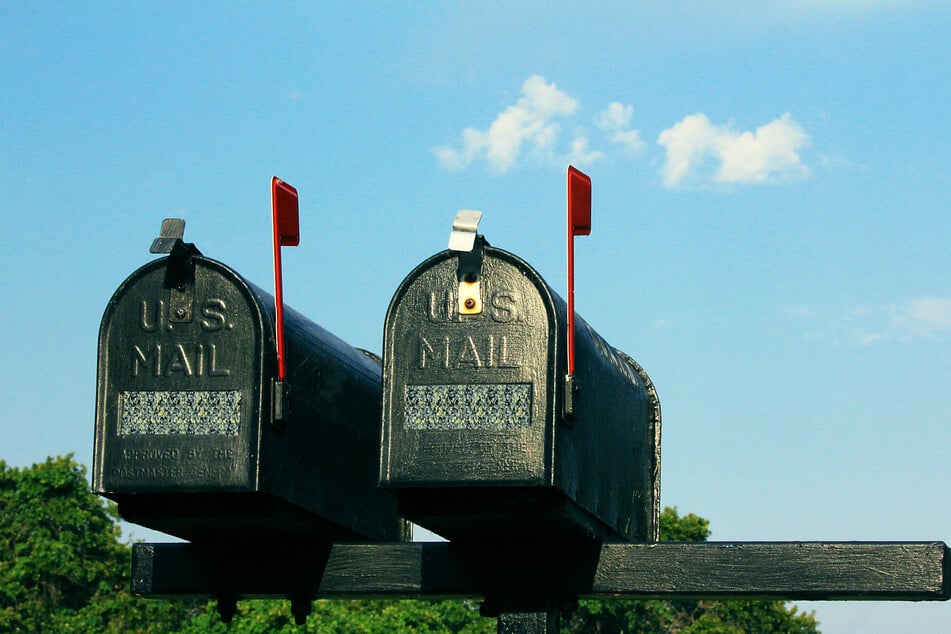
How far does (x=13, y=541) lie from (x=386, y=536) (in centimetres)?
3817

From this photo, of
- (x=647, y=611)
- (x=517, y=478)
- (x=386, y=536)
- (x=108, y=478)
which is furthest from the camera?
(x=647, y=611)

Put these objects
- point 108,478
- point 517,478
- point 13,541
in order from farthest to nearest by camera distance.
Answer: point 13,541, point 108,478, point 517,478

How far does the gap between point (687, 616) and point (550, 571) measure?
4646 centimetres

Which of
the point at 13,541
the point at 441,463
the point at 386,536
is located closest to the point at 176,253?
the point at 441,463

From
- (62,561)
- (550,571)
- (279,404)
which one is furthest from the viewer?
(62,561)

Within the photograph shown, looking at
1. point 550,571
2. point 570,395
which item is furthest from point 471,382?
point 550,571

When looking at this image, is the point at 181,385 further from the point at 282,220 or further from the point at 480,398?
the point at 480,398

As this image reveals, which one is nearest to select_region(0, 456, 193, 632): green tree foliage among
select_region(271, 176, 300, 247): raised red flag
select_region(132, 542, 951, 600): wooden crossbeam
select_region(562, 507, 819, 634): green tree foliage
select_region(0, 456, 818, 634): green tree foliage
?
select_region(0, 456, 818, 634): green tree foliage

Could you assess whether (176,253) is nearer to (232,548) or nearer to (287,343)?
(287,343)

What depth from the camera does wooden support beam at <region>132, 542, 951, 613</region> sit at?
21.8ft

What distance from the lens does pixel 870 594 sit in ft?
21.8

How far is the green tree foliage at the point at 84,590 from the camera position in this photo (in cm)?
4238

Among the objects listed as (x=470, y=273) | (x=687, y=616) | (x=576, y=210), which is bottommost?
(x=687, y=616)

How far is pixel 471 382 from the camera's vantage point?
6.29 meters
